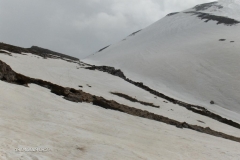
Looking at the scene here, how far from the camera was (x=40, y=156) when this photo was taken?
903 centimetres

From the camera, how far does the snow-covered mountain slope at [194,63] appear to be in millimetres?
62062

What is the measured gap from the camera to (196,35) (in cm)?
11000

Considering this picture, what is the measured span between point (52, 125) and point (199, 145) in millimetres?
10808

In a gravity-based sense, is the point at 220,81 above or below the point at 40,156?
above

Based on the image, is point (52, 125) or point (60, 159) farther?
point (52, 125)

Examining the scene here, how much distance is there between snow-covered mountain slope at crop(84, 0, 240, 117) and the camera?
62.1 meters

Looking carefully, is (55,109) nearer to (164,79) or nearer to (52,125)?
(52,125)

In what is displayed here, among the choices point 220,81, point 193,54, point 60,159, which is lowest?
point 60,159

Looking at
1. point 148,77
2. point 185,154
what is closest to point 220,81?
point 148,77

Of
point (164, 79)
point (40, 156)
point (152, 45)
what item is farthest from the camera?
point (152, 45)

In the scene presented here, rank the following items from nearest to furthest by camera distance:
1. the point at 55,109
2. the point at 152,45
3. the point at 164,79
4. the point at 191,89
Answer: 1. the point at 55,109
2. the point at 191,89
3. the point at 164,79
4. the point at 152,45

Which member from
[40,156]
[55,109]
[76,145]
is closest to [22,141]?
[40,156]

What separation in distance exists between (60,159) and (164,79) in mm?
62875

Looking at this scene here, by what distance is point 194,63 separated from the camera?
77.9 m
